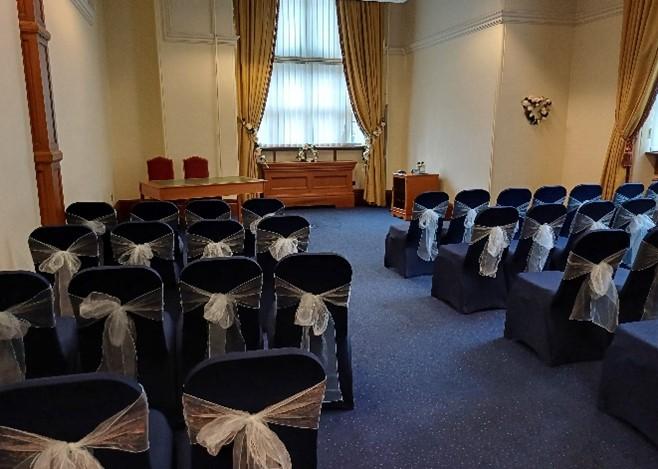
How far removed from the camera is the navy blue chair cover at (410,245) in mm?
4590

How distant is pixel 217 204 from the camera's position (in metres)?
4.52

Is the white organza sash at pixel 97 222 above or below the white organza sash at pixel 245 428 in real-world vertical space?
above

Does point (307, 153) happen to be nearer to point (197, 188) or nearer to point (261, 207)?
point (197, 188)

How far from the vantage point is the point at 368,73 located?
927cm

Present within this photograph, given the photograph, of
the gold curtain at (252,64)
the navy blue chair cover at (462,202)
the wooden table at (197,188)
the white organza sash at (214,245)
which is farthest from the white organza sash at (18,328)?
the gold curtain at (252,64)

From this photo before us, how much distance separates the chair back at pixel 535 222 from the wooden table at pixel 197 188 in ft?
12.1

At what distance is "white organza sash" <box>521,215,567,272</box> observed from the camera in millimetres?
→ 3734

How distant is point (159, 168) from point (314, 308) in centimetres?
584

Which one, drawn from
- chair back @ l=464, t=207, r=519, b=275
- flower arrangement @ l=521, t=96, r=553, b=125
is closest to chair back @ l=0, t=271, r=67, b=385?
chair back @ l=464, t=207, r=519, b=275

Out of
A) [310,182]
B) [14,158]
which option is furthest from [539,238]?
[310,182]

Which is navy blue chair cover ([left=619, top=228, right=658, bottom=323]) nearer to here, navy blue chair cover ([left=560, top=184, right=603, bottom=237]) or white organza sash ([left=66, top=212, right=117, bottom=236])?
navy blue chair cover ([left=560, top=184, right=603, bottom=237])

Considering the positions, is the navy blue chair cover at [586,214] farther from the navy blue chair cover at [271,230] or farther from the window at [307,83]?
the window at [307,83]

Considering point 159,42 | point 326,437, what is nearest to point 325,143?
point 159,42

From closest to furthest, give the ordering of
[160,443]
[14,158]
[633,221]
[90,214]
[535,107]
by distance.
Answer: [160,443]
[14,158]
[90,214]
[633,221]
[535,107]
